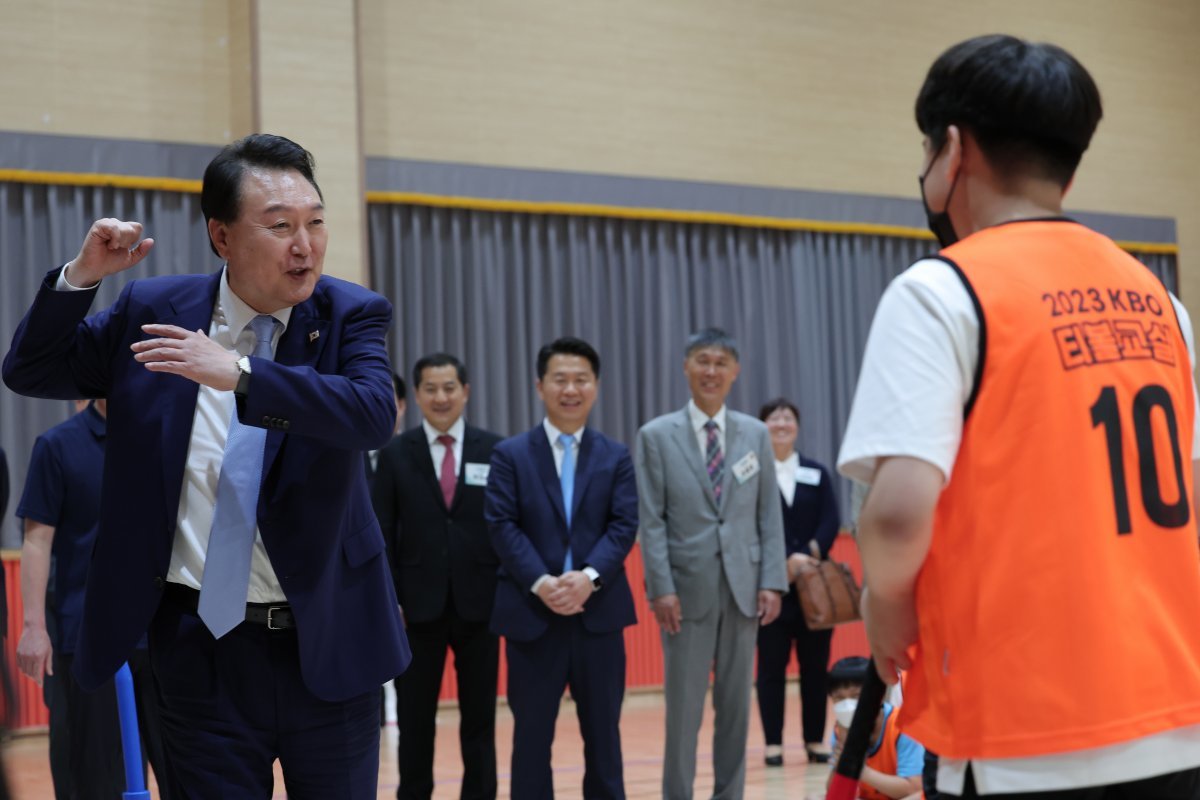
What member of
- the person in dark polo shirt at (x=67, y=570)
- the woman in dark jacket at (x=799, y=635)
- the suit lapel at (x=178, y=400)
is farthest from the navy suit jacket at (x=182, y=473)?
the woman in dark jacket at (x=799, y=635)

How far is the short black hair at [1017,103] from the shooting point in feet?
6.00

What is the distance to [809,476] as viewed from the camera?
811cm

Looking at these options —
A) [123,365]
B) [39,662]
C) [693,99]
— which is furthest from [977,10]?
[123,365]

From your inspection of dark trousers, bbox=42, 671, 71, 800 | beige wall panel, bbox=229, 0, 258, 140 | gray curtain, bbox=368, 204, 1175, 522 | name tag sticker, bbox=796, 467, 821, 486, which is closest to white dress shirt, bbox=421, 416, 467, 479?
dark trousers, bbox=42, 671, 71, 800

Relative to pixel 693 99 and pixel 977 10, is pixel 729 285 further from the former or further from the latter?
pixel 977 10

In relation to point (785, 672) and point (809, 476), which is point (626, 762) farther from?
point (809, 476)

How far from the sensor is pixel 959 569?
176 centimetres

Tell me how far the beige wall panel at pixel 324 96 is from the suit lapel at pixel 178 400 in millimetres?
6250

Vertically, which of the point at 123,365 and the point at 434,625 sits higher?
the point at 123,365

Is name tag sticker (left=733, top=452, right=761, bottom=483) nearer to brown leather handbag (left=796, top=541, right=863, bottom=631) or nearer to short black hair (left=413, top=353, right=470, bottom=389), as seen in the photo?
short black hair (left=413, top=353, right=470, bottom=389)

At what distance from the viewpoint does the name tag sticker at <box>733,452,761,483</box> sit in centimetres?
611

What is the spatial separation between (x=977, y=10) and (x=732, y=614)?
7593 millimetres

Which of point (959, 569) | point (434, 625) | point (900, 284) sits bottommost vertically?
point (434, 625)

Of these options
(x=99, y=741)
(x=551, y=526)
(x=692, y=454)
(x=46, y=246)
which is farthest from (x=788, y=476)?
(x=46, y=246)
